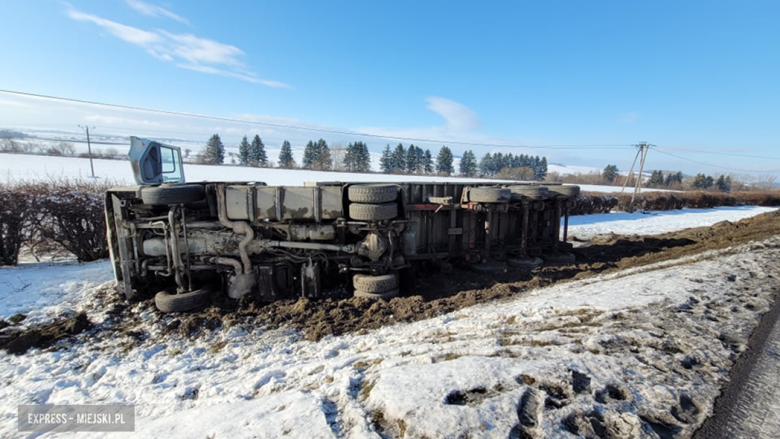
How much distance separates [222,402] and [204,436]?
2.14 ft

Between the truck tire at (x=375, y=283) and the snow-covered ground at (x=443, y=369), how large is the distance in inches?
38.7

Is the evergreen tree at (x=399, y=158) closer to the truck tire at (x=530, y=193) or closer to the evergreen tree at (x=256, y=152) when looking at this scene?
the evergreen tree at (x=256, y=152)

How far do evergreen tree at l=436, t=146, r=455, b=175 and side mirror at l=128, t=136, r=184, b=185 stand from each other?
195 ft

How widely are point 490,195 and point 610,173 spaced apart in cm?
6955

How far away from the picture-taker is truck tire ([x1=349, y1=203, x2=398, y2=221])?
5.50 metres

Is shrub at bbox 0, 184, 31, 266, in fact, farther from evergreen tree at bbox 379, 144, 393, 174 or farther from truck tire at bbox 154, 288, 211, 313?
evergreen tree at bbox 379, 144, 393, 174

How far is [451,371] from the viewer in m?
2.86

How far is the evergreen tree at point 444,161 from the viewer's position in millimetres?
64688

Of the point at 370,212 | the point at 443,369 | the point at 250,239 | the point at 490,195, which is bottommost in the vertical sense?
the point at 443,369

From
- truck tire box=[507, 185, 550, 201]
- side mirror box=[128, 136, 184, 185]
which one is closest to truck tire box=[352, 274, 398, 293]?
truck tire box=[507, 185, 550, 201]

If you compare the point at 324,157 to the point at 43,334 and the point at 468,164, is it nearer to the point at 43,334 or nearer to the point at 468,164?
the point at 468,164

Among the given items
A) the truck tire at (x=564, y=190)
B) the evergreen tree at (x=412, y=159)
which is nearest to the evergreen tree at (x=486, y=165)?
the evergreen tree at (x=412, y=159)

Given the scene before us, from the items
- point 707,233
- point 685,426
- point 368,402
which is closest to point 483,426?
point 368,402

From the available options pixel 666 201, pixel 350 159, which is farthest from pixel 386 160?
pixel 666 201
